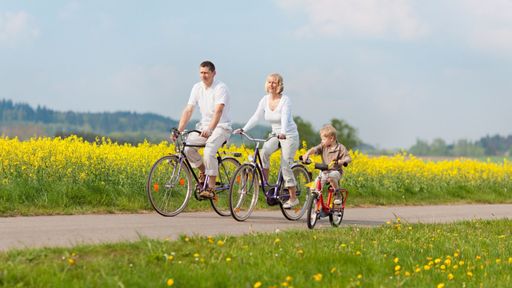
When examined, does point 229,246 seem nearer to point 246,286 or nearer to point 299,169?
point 246,286

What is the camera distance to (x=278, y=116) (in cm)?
1100

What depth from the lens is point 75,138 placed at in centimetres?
1547

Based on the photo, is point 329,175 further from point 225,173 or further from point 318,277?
point 318,277

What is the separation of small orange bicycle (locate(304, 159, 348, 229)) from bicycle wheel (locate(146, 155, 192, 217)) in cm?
205

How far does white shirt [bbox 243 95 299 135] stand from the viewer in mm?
10883

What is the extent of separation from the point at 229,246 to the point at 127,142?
9860 millimetres

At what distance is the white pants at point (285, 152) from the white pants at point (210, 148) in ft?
2.15

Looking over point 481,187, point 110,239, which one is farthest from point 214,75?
point 481,187

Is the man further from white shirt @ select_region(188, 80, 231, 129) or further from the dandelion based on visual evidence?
the dandelion

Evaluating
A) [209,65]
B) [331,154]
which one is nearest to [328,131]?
[331,154]

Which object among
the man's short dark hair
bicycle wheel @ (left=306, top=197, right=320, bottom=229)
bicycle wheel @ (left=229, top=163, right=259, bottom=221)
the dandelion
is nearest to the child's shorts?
bicycle wheel @ (left=306, top=197, right=320, bottom=229)

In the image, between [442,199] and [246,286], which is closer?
[246,286]

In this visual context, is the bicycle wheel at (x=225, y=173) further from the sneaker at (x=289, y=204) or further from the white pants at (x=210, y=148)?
the sneaker at (x=289, y=204)

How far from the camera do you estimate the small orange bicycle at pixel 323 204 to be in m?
10.3
